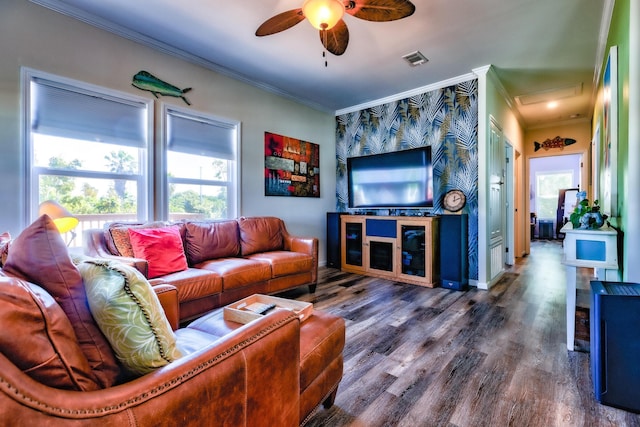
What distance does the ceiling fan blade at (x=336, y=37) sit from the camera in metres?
2.17

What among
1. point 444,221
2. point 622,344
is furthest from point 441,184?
point 622,344

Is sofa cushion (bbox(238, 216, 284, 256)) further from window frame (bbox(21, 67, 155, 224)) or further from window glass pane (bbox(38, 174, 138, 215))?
window glass pane (bbox(38, 174, 138, 215))

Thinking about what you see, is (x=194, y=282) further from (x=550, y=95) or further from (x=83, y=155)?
(x=550, y=95)

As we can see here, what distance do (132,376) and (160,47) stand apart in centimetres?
320

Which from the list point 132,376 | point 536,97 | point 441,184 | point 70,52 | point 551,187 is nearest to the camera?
point 132,376

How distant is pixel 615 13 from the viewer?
2.30 metres

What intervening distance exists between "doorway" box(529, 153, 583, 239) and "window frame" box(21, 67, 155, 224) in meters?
10.1

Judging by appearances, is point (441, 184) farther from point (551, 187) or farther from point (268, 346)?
point (551, 187)

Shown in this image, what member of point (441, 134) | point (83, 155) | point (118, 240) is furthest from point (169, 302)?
point (441, 134)

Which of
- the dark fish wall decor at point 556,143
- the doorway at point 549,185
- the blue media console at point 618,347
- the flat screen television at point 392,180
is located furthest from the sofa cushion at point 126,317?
the doorway at point 549,185

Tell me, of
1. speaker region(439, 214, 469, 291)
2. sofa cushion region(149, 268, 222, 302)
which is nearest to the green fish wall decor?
sofa cushion region(149, 268, 222, 302)

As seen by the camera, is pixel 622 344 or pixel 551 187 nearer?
pixel 622 344

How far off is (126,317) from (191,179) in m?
2.78

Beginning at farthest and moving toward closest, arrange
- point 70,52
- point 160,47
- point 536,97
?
point 536,97, point 160,47, point 70,52
